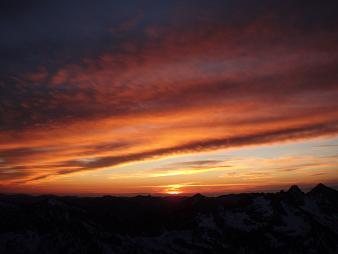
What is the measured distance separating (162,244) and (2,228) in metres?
69.0

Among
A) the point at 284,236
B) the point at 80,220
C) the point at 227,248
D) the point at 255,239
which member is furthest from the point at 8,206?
the point at 284,236

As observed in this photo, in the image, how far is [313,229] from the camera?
7510 inches

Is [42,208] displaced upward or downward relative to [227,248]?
upward

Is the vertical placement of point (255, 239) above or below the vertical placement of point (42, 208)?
below

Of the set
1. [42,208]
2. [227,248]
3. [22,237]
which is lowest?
[227,248]

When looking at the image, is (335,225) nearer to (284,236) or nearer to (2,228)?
(284,236)

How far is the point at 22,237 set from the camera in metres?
151

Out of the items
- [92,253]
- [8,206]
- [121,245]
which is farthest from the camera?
[8,206]

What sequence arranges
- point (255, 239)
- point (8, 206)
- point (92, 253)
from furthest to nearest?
point (255, 239)
point (8, 206)
point (92, 253)

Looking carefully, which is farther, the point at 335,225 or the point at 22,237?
the point at 335,225

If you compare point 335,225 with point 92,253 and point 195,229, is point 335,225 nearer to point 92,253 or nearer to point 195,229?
point 195,229

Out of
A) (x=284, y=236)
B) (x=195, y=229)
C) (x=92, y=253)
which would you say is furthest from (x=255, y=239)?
(x=92, y=253)

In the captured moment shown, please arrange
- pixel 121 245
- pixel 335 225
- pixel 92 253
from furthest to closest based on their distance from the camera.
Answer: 1. pixel 335 225
2. pixel 121 245
3. pixel 92 253

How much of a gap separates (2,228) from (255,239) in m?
114
